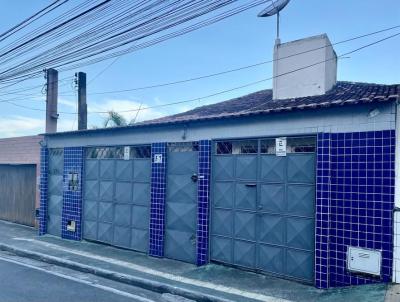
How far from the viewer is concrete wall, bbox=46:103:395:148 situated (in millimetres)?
6812

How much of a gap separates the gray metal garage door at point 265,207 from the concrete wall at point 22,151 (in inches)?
340

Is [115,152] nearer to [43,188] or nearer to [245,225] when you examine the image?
[43,188]

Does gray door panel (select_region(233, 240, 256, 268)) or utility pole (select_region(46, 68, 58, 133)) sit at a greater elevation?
utility pole (select_region(46, 68, 58, 133))

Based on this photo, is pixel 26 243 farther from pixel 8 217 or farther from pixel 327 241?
pixel 327 241

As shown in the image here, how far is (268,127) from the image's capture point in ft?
26.6

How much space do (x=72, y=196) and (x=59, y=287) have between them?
5.20 metres

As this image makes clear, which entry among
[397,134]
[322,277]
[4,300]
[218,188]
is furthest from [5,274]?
[397,134]

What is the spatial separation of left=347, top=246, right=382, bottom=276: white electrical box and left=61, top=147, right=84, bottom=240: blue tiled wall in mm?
8389

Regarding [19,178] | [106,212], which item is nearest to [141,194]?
[106,212]

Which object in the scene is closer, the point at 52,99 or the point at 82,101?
the point at 52,99

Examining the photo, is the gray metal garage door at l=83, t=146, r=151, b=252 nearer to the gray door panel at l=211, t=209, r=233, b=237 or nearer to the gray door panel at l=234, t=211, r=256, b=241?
the gray door panel at l=211, t=209, r=233, b=237

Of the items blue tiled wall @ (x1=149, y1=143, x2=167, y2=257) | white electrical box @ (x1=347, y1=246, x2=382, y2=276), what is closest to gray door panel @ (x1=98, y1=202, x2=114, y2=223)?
blue tiled wall @ (x1=149, y1=143, x2=167, y2=257)

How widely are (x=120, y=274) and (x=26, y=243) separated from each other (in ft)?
16.0

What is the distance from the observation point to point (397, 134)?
6512mm
